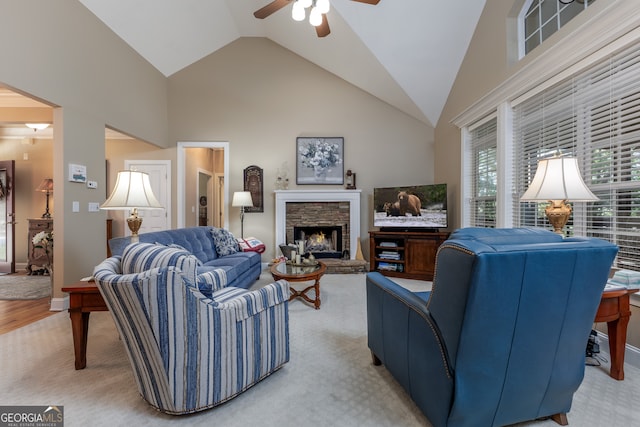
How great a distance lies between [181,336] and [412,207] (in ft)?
12.4

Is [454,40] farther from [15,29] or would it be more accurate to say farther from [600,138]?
[15,29]

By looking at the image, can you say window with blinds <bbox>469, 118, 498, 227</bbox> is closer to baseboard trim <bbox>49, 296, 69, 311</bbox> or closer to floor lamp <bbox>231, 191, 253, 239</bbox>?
floor lamp <bbox>231, 191, 253, 239</bbox>

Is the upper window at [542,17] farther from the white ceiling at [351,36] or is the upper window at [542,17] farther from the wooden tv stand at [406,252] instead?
the wooden tv stand at [406,252]

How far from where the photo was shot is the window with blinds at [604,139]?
1.94m

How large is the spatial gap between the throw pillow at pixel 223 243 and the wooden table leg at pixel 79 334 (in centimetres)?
191

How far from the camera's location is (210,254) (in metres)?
3.61

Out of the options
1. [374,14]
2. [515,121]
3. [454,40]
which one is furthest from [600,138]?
[374,14]

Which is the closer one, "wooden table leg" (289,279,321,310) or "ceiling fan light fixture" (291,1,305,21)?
"ceiling fan light fixture" (291,1,305,21)

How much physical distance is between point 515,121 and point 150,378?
3891 mm

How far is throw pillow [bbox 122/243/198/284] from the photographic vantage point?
1.44 m

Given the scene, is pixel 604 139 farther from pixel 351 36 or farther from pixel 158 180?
pixel 158 180

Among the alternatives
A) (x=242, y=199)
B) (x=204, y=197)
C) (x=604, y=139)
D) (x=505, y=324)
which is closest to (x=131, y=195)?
(x=505, y=324)

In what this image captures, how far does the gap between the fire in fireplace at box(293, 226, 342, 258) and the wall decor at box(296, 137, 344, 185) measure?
874mm

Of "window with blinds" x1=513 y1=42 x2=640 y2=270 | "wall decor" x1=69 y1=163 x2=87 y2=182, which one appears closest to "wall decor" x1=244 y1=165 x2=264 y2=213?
"wall decor" x1=69 y1=163 x2=87 y2=182
